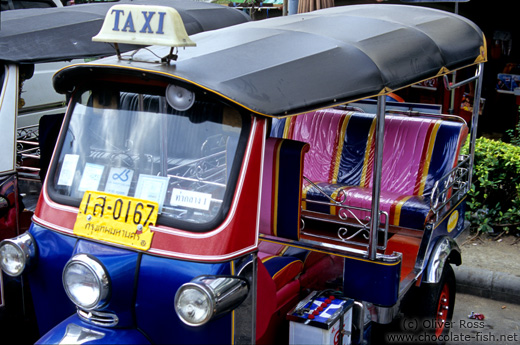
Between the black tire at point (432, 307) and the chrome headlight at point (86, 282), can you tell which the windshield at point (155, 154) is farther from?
the black tire at point (432, 307)

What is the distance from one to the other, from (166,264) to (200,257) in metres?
0.16

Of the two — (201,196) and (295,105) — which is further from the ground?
(295,105)

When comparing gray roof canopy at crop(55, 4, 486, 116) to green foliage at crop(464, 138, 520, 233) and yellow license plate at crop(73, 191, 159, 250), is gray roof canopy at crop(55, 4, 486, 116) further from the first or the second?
green foliage at crop(464, 138, 520, 233)

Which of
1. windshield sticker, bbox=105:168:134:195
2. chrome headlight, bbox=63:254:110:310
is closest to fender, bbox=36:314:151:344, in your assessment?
chrome headlight, bbox=63:254:110:310

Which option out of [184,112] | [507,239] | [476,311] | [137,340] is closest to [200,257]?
[137,340]

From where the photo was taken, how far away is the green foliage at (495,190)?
19.3 feet

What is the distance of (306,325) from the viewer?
300cm

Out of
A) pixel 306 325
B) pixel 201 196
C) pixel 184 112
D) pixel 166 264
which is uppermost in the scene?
pixel 184 112

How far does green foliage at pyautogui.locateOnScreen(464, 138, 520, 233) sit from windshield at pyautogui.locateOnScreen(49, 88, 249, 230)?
380cm

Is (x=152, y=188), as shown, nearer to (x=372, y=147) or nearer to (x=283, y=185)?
(x=283, y=185)

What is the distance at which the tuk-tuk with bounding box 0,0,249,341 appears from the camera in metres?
3.88

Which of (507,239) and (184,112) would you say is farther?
(507,239)

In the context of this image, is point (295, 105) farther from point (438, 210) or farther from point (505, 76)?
point (505, 76)

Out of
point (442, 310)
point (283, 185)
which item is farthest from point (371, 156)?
point (283, 185)
